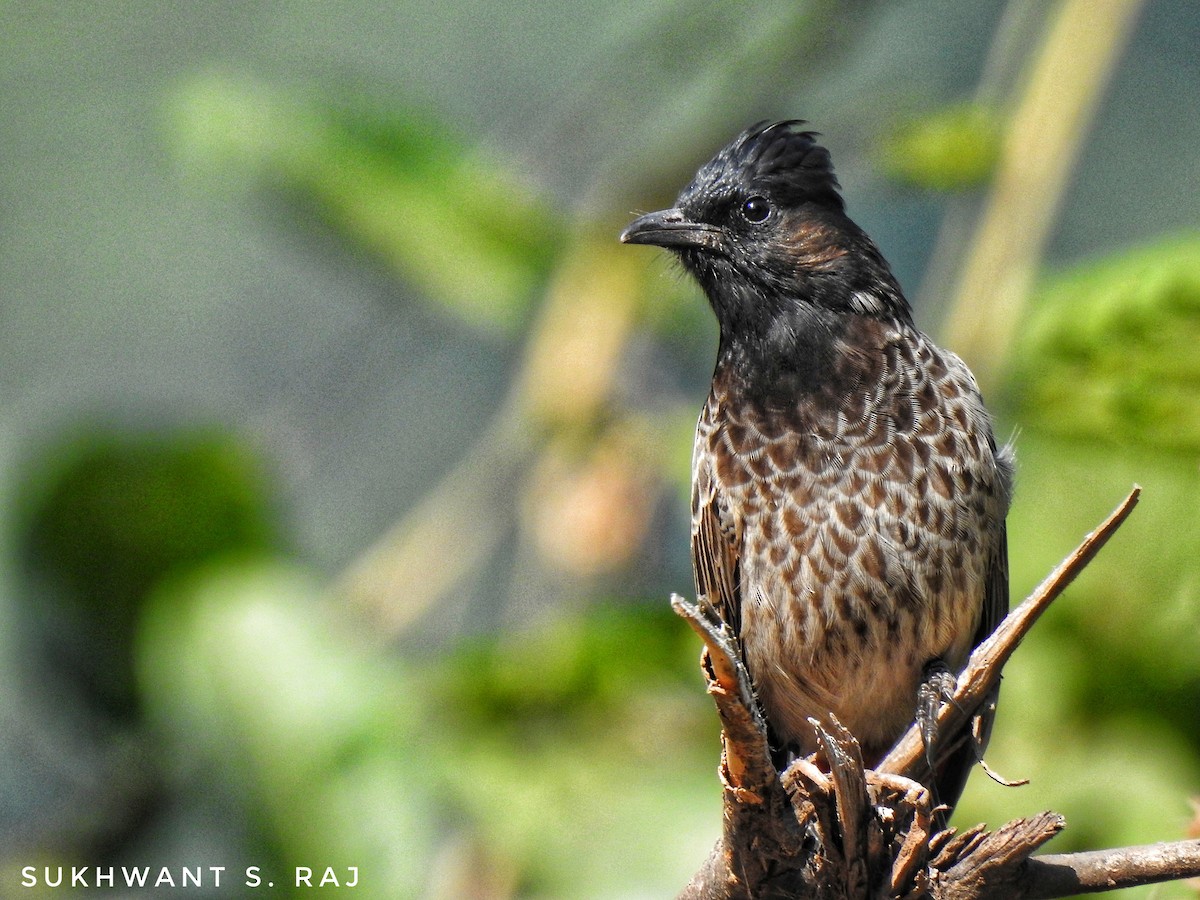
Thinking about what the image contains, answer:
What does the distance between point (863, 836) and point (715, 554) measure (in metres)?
0.99

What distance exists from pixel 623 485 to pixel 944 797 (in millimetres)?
1331

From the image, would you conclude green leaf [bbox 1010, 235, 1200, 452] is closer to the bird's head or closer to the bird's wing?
the bird's head

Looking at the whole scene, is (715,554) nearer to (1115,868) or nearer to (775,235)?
(775,235)

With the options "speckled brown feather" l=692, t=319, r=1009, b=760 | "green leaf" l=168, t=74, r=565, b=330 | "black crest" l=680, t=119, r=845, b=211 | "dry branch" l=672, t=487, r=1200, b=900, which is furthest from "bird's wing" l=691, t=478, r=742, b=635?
"green leaf" l=168, t=74, r=565, b=330

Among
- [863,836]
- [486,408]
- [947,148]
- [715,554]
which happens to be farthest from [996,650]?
[486,408]

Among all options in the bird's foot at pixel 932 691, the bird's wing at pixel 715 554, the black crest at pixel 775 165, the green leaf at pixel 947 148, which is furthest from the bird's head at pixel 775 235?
the green leaf at pixel 947 148

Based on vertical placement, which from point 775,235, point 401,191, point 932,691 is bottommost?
point 932,691

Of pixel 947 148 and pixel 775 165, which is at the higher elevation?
pixel 947 148

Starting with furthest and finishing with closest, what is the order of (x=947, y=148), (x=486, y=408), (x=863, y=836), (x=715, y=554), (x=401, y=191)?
(x=486, y=408), (x=401, y=191), (x=947, y=148), (x=715, y=554), (x=863, y=836)

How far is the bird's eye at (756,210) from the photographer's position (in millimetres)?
2955

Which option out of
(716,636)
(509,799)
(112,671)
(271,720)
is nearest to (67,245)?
(112,671)

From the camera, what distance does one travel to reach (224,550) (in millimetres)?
4160

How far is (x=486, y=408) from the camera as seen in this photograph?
5566 mm

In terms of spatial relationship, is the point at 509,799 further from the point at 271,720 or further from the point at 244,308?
the point at 244,308
